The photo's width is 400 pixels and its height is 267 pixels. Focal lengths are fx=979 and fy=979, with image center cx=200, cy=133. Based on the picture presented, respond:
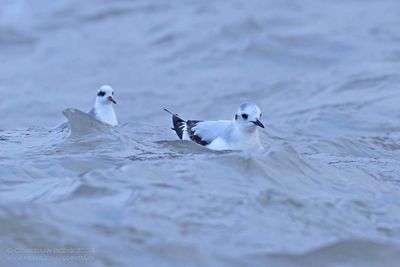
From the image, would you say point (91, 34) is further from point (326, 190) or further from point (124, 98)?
point (326, 190)

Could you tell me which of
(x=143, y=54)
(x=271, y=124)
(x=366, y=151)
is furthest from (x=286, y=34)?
(x=366, y=151)

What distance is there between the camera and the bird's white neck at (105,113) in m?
11.4

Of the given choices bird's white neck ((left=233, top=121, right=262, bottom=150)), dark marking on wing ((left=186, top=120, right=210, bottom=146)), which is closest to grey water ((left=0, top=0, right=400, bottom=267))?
dark marking on wing ((left=186, top=120, right=210, bottom=146))

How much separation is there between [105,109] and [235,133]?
2633 mm

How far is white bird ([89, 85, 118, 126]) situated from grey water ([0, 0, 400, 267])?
0.29 meters

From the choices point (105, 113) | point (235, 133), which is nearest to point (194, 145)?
point (235, 133)

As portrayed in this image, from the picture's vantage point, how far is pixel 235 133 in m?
9.51

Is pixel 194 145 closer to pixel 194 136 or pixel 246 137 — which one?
pixel 194 136

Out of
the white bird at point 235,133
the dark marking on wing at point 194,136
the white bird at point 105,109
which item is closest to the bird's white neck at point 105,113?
the white bird at point 105,109

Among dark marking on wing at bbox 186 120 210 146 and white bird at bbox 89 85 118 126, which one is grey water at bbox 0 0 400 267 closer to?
dark marking on wing at bbox 186 120 210 146

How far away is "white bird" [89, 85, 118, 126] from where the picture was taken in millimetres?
11441

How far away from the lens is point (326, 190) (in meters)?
7.94

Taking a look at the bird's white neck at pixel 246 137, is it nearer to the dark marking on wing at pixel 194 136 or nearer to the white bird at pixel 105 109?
the dark marking on wing at pixel 194 136

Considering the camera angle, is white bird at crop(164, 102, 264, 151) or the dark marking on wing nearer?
white bird at crop(164, 102, 264, 151)
